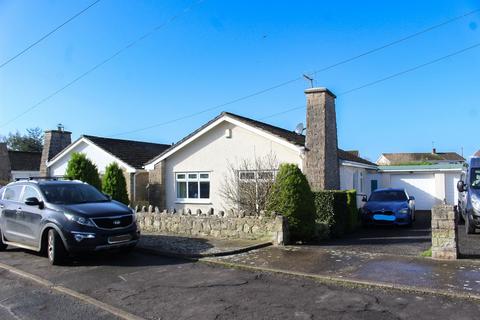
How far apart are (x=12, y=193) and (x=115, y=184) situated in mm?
8292

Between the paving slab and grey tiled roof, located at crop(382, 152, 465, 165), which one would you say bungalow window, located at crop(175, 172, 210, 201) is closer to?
the paving slab

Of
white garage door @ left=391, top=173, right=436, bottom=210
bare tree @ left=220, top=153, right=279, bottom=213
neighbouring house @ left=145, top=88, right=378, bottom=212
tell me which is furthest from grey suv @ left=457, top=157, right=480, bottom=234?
white garage door @ left=391, top=173, right=436, bottom=210

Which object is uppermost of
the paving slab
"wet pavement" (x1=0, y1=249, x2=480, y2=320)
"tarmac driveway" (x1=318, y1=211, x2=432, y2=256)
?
the paving slab

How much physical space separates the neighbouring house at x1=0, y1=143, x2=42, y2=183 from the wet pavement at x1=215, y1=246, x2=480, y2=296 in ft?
103

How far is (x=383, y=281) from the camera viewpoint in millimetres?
7035

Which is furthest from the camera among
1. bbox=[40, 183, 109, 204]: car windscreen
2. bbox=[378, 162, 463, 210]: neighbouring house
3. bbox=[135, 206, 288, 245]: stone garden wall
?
bbox=[378, 162, 463, 210]: neighbouring house

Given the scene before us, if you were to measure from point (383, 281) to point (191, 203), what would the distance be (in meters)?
13.4

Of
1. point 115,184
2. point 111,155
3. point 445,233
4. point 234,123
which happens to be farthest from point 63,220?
point 111,155

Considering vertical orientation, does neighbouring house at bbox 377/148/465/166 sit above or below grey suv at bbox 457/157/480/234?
above

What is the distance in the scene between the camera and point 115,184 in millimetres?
19828

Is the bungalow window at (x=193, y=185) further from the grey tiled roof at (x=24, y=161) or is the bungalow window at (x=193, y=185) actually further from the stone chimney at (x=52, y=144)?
the grey tiled roof at (x=24, y=161)

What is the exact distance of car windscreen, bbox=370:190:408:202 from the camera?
55.1 feet

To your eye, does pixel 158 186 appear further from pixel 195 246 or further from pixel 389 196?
pixel 389 196

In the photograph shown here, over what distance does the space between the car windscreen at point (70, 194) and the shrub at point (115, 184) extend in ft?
28.3
